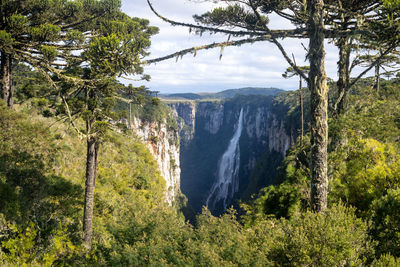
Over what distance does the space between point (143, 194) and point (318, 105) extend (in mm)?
19812

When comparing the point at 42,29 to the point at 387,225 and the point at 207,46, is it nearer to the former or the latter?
the point at 207,46

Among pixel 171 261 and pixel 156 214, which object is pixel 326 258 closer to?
pixel 171 261

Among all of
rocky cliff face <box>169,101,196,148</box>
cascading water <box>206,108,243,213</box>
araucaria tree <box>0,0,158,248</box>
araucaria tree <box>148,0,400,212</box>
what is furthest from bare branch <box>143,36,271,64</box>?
rocky cliff face <box>169,101,196,148</box>

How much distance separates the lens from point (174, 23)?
5523 millimetres

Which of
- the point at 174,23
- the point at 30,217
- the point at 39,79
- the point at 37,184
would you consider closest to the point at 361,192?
the point at 174,23

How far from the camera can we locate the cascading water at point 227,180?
10631cm

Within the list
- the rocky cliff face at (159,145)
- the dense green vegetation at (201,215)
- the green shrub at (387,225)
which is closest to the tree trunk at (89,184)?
the dense green vegetation at (201,215)

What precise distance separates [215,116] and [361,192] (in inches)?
6969

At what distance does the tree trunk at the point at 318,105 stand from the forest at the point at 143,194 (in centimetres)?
2

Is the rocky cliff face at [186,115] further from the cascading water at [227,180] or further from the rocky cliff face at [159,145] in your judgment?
the rocky cliff face at [159,145]

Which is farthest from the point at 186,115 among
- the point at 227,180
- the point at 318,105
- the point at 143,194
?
the point at 318,105

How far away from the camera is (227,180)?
114750mm

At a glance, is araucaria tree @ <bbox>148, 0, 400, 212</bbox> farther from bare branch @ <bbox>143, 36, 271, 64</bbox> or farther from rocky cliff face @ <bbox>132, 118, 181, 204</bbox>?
rocky cliff face @ <bbox>132, 118, 181, 204</bbox>

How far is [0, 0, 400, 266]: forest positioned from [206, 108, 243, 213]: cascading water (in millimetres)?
87859
